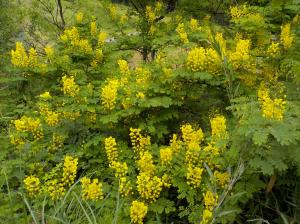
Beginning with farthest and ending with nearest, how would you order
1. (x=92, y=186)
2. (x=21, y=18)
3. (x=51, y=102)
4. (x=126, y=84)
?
(x=21, y=18)
(x=51, y=102)
(x=126, y=84)
(x=92, y=186)

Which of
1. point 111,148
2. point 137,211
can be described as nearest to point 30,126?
point 111,148

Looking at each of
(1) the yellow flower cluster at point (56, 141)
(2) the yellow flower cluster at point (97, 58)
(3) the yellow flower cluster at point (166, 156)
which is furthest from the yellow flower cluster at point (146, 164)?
(2) the yellow flower cluster at point (97, 58)

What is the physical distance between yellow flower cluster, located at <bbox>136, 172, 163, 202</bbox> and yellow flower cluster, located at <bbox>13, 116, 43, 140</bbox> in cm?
172

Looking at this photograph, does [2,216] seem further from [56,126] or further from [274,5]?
[274,5]

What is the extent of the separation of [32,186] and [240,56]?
8.36 ft

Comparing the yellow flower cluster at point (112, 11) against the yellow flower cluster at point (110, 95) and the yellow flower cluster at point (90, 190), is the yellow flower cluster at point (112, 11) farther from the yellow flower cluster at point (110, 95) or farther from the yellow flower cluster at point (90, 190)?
the yellow flower cluster at point (90, 190)

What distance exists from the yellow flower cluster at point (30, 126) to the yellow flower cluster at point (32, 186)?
85 cm

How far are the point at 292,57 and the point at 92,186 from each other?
8.64 ft


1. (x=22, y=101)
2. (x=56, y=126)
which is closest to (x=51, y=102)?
(x=56, y=126)

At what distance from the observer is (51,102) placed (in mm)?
5070

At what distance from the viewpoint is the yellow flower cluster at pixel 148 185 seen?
11.7 ft

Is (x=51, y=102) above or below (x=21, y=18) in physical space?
below

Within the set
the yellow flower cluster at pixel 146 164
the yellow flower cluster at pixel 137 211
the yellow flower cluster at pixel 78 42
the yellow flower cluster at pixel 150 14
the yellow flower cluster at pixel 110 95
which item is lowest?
the yellow flower cluster at pixel 137 211

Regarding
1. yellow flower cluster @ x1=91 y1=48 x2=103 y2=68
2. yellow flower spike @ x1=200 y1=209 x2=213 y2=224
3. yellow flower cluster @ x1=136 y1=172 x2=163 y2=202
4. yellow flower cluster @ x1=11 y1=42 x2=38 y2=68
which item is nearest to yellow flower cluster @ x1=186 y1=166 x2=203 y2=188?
yellow flower cluster @ x1=136 y1=172 x2=163 y2=202
